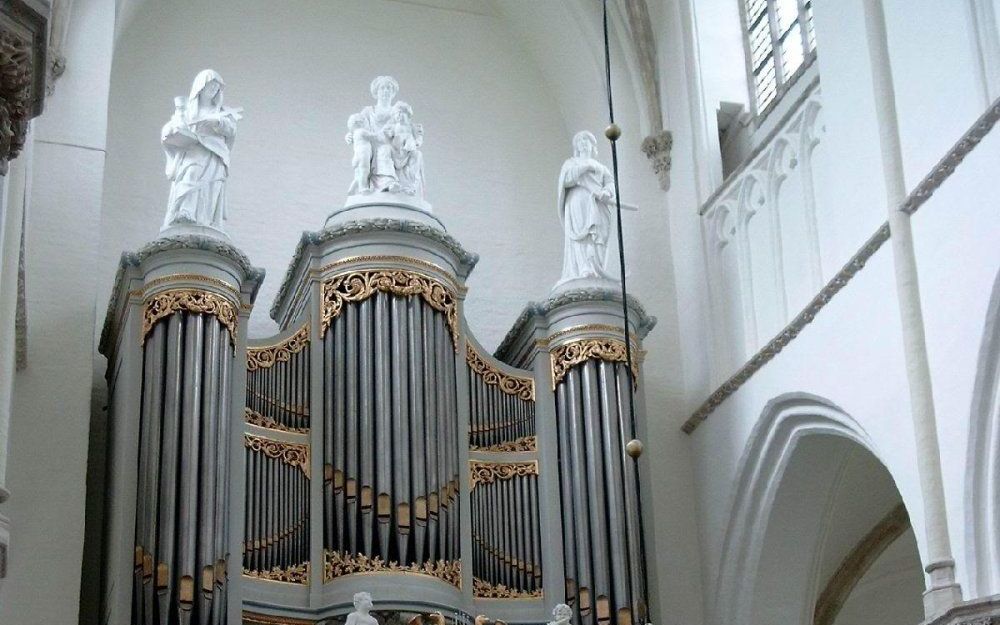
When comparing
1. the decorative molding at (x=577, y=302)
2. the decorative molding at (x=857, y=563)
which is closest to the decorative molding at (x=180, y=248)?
the decorative molding at (x=577, y=302)

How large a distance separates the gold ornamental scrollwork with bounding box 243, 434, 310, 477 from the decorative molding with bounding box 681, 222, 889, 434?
3.49m

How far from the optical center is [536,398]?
1477 cm

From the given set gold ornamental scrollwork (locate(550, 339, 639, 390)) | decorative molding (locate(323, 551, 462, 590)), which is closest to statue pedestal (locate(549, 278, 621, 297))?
gold ornamental scrollwork (locate(550, 339, 639, 390))

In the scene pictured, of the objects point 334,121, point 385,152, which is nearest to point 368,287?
point 385,152

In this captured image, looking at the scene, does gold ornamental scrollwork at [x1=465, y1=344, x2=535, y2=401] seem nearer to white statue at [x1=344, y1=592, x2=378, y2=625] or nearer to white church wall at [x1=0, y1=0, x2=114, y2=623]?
white statue at [x1=344, y1=592, x2=378, y2=625]

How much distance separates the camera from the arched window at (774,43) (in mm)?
15480

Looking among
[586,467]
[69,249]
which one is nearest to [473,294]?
[586,467]

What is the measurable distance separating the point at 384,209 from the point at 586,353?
202cm

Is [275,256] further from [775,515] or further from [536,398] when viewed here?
[775,515]

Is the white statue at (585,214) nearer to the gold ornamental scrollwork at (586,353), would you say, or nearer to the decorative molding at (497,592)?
the gold ornamental scrollwork at (586,353)

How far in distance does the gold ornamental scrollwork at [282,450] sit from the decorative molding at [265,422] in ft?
0.38

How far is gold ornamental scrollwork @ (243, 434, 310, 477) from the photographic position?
13.6 m

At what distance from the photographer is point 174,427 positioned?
13188 millimetres

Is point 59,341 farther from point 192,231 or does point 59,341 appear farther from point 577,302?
point 577,302
